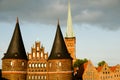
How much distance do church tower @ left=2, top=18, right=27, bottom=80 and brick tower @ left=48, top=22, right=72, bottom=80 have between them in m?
5.91

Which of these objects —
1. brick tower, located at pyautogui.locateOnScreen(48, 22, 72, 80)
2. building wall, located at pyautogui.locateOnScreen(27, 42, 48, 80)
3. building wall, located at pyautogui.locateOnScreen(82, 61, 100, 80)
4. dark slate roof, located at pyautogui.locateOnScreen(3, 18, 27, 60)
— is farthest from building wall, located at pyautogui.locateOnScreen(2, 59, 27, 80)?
building wall, located at pyautogui.locateOnScreen(82, 61, 100, 80)

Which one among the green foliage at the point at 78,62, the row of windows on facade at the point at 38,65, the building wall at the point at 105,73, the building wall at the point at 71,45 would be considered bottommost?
Result: the building wall at the point at 105,73

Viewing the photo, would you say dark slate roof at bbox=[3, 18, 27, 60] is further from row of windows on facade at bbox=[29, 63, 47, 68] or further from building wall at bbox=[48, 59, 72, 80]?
building wall at bbox=[48, 59, 72, 80]

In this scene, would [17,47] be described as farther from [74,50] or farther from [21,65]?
[74,50]

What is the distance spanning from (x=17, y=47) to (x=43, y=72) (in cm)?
784

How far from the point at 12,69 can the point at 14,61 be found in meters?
1.67

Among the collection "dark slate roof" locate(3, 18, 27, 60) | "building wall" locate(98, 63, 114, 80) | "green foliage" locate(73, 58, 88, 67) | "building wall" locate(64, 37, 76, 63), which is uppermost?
"building wall" locate(64, 37, 76, 63)

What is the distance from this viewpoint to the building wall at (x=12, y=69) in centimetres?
6769

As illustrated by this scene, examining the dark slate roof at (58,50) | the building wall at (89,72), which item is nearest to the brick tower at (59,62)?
the dark slate roof at (58,50)

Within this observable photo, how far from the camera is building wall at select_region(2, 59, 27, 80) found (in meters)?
67.7

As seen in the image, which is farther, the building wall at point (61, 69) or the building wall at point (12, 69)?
the building wall at point (61, 69)

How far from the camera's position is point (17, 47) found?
6812cm

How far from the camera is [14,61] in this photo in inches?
2677

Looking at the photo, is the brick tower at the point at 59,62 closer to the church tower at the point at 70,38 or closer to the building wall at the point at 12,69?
the building wall at the point at 12,69
